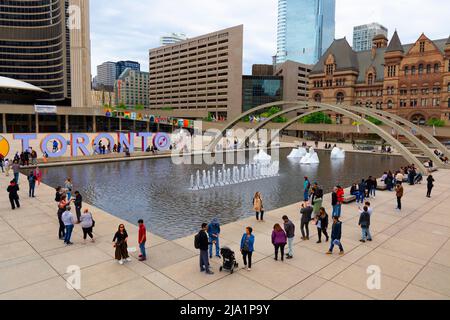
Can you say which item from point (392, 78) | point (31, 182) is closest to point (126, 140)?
point (31, 182)

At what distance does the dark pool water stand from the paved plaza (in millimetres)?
1833

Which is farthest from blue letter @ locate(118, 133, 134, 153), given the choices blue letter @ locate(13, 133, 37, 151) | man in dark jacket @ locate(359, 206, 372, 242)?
man in dark jacket @ locate(359, 206, 372, 242)

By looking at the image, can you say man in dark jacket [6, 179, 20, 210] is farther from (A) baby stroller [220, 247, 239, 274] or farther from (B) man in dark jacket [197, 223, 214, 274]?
(A) baby stroller [220, 247, 239, 274]

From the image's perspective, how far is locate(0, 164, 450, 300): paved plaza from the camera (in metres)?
8.51

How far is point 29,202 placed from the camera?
1778 centimetres

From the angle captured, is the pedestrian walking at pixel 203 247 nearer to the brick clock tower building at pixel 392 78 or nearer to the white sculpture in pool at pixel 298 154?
the white sculpture in pool at pixel 298 154

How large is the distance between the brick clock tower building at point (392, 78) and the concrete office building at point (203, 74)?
125 ft

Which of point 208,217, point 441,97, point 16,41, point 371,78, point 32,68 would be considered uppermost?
point 16,41

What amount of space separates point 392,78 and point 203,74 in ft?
257

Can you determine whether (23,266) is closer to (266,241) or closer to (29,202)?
(266,241)

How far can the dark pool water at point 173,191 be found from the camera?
15.9m

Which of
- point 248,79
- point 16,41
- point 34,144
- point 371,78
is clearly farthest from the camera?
point 248,79

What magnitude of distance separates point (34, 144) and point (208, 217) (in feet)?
138

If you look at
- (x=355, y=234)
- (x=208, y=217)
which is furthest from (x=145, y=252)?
(x=355, y=234)
